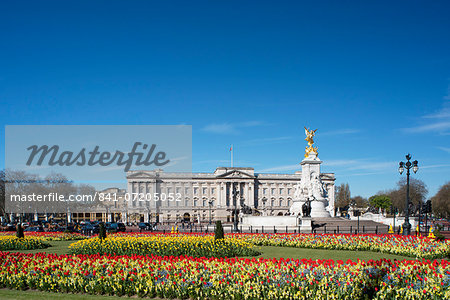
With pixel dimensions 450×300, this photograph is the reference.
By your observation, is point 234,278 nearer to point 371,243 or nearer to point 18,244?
point 371,243

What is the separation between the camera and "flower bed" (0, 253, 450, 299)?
1014cm

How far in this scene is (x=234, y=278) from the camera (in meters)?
11.1

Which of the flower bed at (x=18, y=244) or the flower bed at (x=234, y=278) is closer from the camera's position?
the flower bed at (x=234, y=278)

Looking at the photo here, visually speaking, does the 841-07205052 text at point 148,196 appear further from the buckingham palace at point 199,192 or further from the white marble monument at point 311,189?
the white marble monument at point 311,189

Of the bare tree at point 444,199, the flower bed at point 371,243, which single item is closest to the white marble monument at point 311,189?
the flower bed at point 371,243

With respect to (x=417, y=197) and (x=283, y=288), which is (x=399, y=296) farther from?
(x=417, y=197)

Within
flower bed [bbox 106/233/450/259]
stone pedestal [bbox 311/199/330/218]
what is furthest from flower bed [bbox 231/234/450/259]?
stone pedestal [bbox 311/199/330/218]

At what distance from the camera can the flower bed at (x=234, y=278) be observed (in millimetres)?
10141

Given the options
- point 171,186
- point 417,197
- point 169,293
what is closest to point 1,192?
point 171,186

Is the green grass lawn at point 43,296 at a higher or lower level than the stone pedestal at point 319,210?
higher

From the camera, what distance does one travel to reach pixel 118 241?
20.0 metres

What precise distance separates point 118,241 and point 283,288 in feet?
38.1

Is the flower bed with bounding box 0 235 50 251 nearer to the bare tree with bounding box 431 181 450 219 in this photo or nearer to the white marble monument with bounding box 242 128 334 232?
the white marble monument with bounding box 242 128 334 232

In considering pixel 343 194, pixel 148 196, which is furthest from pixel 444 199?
pixel 148 196
